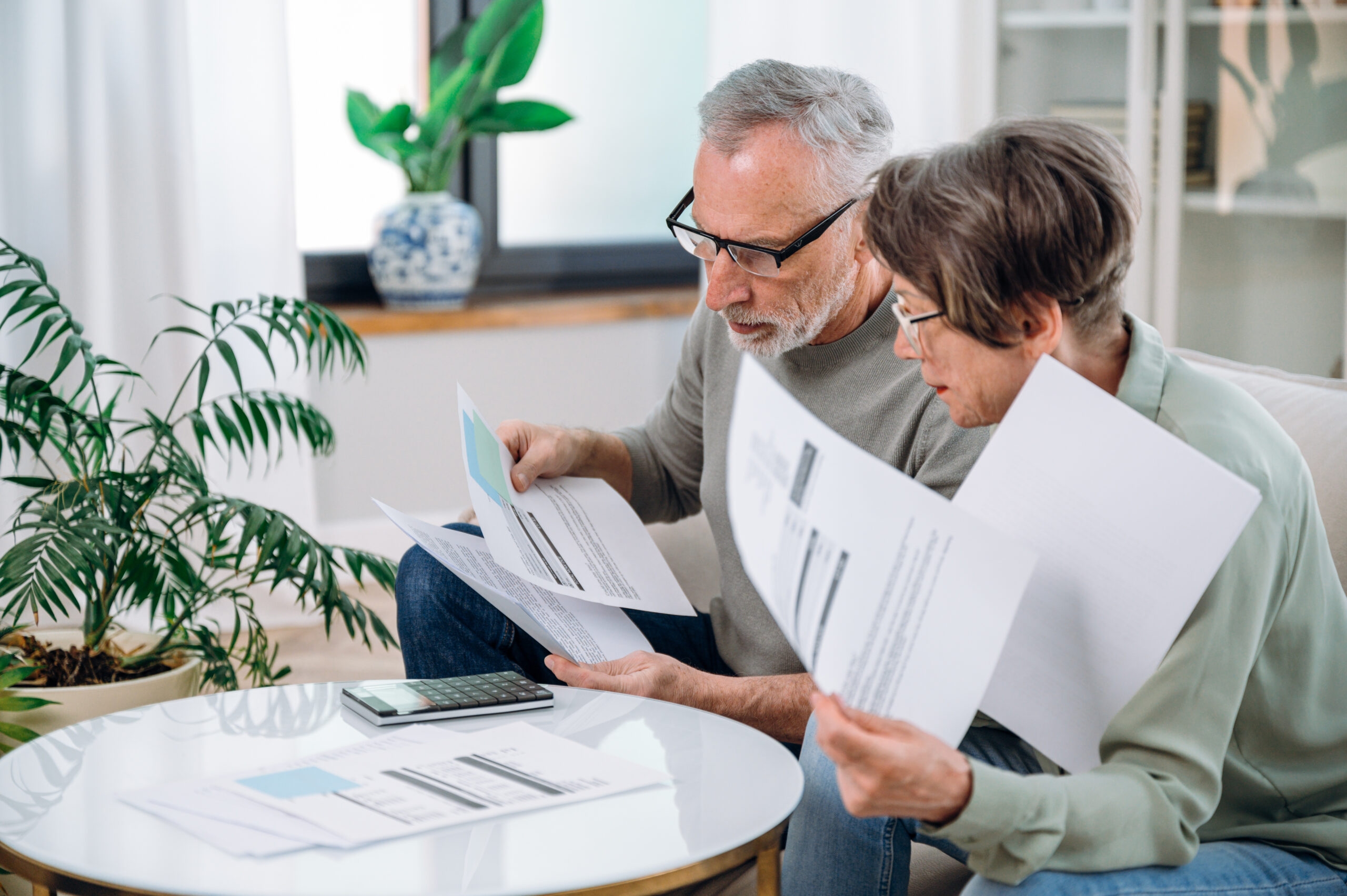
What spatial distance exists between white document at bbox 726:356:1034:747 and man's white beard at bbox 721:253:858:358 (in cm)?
62

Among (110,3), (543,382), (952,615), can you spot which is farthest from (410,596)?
(543,382)

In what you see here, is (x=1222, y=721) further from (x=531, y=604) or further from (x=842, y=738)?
(x=531, y=604)

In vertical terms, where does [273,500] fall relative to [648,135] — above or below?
below

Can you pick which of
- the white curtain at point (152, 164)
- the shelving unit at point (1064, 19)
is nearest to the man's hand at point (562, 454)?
the white curtain at point (152, 164)

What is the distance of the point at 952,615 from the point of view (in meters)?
0.78

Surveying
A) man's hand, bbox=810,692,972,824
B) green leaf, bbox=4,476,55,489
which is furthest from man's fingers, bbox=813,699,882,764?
green leaf, bbox=4,476,55,489

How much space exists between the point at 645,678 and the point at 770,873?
0.29 metres

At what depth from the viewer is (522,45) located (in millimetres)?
2863

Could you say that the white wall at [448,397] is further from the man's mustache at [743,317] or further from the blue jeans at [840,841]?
the blue jeans at [840,841]

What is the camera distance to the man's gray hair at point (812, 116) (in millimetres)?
1343

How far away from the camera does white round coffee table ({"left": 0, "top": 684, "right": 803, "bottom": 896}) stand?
0.79 meters

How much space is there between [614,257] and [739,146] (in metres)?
2.17

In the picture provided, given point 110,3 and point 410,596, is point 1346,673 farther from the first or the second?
point 110,3

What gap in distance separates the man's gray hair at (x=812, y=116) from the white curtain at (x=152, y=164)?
1444mm
